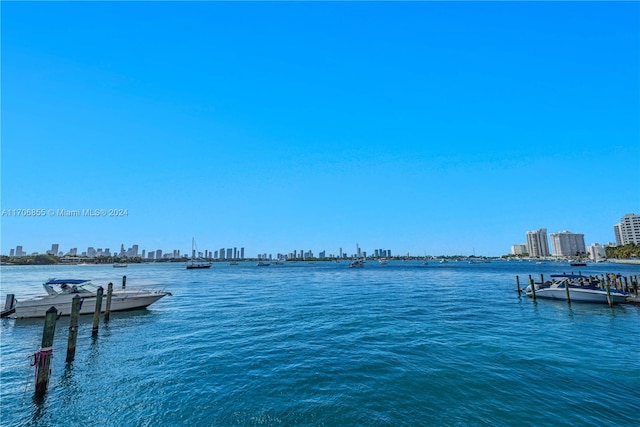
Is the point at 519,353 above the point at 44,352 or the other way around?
the other way around

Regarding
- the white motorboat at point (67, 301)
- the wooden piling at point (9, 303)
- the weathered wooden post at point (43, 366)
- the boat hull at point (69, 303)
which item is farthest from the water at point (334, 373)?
the wooden piling at point (9, 303)

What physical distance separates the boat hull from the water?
1603mm

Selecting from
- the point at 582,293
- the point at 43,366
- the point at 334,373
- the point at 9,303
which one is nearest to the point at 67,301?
the point at 9,303

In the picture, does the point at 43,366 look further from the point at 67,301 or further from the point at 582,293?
the point at 582,293

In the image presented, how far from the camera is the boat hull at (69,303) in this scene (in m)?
26.6

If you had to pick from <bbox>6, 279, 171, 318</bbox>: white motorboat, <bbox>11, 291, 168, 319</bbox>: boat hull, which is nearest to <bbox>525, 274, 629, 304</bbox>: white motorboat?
<bbox>11, 291, 168, 319</bbox>: boat hull

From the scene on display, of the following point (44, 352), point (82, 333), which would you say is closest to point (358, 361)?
point (44, 352)

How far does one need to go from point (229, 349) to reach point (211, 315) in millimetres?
11877

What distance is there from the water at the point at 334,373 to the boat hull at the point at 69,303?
1603mm

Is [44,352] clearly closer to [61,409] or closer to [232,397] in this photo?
[61,409]

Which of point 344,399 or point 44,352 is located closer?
point 344,399

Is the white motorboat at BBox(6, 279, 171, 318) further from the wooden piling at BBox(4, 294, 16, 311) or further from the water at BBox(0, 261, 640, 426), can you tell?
the wooden piling at BBox(4, 294, 16, 311)

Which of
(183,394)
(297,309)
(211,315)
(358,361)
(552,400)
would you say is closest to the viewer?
(552,400)

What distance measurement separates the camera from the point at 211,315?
28.1m
